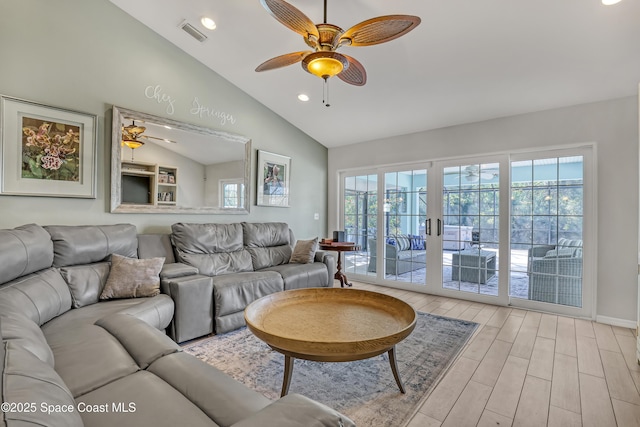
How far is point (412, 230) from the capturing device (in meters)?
4.61

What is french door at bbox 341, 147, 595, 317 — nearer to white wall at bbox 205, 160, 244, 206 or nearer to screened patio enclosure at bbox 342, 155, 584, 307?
screened patio enclosure at bbox 342, 155, 584, 307

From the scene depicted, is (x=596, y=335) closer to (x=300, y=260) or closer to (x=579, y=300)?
(x=579, y=300)

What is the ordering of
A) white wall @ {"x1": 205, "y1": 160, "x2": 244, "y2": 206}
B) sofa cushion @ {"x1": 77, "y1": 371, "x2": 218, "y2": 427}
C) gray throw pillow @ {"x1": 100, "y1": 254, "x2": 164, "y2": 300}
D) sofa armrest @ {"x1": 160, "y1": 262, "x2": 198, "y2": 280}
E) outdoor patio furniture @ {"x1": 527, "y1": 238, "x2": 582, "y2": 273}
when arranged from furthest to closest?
white wall @ {"x1": 205, "y1": 160, "x2": 244, "y2": 206}, outdoor patio furniture @ {"x1": 527, "y1": 238, "x2": 582, "y2": 273}, sofa armrest @ {"x1": 160, "y1": 262, "x2": 198, "y2": 280}, gray throw pillow @ {"x1": 100, "y1": 254, "x2": 164, "y2": 300}, sofa cushion @ {"x1": 77, "y1": 371, "x2": 218, "y2": 427}

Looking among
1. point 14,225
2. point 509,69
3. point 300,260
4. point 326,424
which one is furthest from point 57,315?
point 509,69

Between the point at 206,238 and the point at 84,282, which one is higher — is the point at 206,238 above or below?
above

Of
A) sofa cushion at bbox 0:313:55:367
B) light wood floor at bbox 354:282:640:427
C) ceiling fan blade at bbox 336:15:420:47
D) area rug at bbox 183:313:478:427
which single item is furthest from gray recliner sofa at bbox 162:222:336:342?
ceiling fan blade at bbox 336:15:420:47

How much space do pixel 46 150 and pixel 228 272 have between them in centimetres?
205

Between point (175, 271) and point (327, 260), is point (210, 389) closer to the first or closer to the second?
point (175, 271)

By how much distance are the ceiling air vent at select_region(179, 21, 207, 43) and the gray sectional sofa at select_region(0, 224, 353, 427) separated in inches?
89.2

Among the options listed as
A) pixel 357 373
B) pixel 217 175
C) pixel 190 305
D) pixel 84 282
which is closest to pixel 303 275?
pixel 190 305

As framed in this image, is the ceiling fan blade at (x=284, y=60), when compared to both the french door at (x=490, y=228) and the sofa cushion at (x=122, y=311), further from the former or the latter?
the french door at (x=490, y=228)

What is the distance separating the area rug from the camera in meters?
1.81

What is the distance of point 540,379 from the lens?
212 centimetres

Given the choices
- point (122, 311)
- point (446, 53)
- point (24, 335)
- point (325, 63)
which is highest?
point (446, 53)
